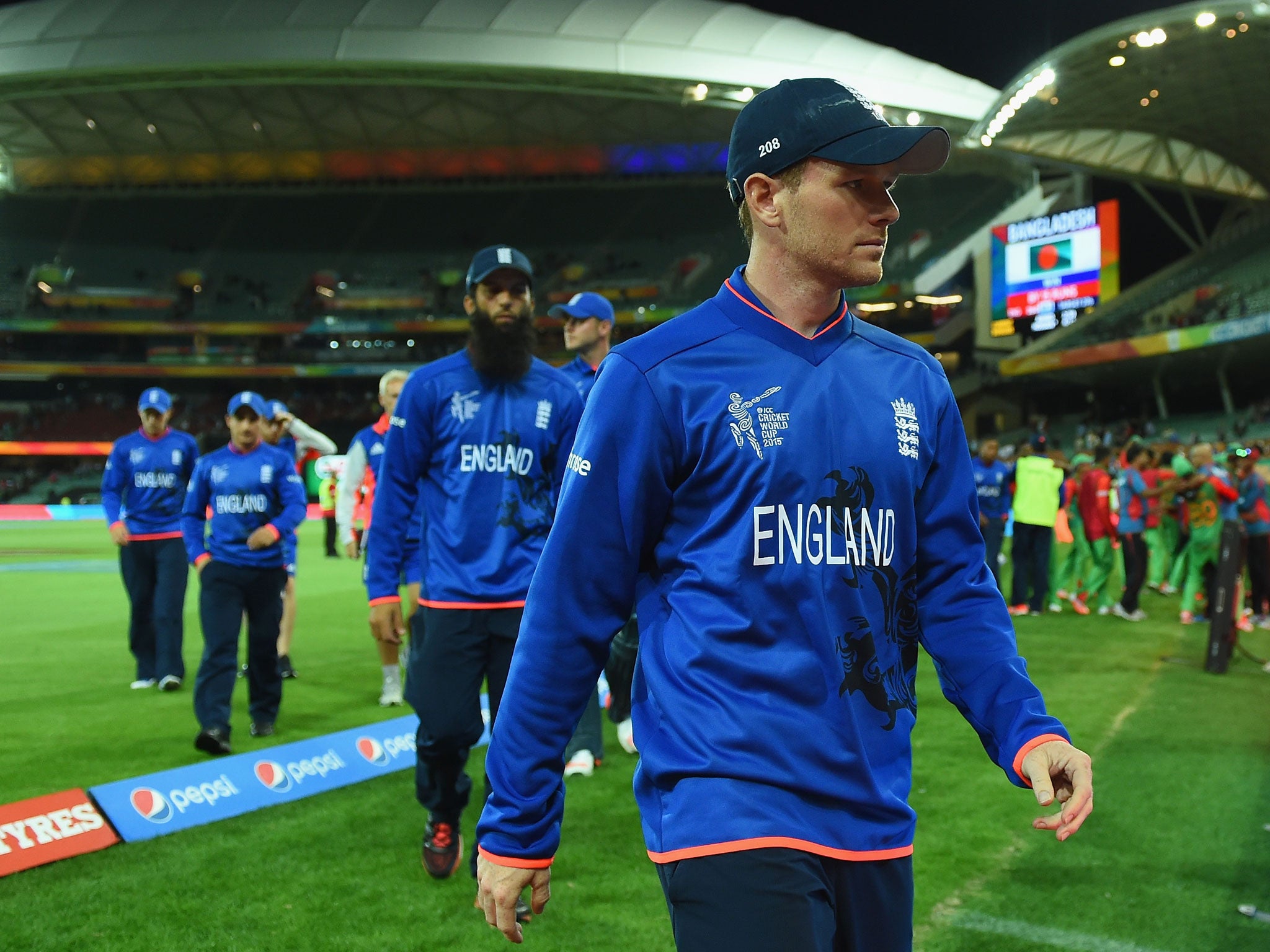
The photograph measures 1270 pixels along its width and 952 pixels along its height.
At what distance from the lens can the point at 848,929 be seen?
195cm

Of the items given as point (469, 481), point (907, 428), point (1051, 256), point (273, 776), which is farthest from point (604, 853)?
point (1051, 256)

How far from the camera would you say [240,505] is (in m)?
7.18

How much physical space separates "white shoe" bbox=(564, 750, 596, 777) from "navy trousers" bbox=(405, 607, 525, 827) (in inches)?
68.5

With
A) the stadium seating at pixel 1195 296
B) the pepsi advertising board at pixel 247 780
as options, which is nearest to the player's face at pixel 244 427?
the pepsi advertising board at pixel 247 780

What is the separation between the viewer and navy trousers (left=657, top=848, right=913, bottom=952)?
1807 mm

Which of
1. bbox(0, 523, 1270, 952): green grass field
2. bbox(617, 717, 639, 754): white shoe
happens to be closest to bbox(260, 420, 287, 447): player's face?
bbox(0, 523, 1270, 952): green grass field

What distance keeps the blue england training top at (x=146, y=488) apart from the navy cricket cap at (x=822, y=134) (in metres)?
7.66

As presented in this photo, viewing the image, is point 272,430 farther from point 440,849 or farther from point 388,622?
point 440,849

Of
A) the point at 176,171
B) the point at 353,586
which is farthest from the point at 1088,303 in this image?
the point at 176,171

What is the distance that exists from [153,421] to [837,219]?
26.2 feet

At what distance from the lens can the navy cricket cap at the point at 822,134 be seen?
6.58 ft

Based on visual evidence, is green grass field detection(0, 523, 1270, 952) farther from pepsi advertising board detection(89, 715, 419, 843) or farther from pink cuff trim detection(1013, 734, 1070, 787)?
pink cuff trim detection(1013, 734, 1070, 787)

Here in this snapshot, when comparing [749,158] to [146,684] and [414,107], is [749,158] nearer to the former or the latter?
[146,684]

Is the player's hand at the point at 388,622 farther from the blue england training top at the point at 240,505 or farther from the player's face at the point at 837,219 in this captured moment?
the player's face at the point at 837,219
